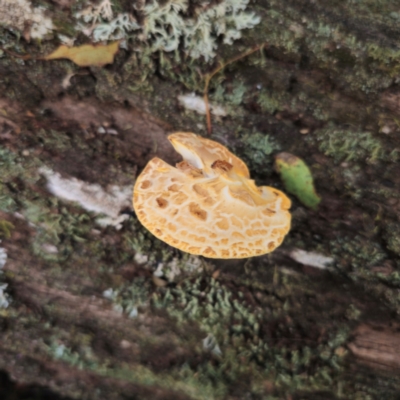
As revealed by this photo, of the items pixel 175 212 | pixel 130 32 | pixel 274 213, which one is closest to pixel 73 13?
pixel 130 32

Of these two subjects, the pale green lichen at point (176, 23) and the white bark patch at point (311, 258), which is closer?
the pale green lichen at point (176, 23)

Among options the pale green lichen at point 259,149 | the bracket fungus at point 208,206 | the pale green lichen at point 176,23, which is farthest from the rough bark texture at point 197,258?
the bracket fungus at point 208,206

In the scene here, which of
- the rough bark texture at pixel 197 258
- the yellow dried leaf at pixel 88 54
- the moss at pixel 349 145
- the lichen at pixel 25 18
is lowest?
the rough bark texture at pixel 197 258

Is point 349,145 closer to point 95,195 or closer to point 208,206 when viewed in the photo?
point 208,206

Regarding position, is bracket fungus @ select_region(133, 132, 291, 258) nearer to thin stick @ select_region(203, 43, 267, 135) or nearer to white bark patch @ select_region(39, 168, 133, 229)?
thin stick @ select_region(203, 43, 267, 135)

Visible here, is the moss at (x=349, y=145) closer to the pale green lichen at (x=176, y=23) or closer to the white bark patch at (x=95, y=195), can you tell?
the pale green lichen at (x=176, y=23)

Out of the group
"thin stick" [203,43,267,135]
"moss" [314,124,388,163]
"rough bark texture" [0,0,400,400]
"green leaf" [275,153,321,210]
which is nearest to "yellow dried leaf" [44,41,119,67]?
"rough bark texture" [0,0,400,400]
